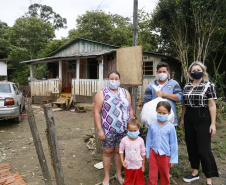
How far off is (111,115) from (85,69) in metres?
10.4

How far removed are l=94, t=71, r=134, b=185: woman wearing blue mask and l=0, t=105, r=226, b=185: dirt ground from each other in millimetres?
705

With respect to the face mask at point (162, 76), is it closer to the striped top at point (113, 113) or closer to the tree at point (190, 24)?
the striped top at point (113, 113)

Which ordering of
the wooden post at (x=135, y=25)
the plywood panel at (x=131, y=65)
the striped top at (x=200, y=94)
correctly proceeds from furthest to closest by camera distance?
1. the wooden post at (x=135, y=25)
2. the plywood panel at (x=131, y=65)
3. the striped top at (x=200, y=94)

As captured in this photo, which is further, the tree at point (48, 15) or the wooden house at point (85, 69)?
the tree at point (48, 15)

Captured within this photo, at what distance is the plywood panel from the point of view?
3767 mm

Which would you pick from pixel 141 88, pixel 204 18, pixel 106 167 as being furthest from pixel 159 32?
pixel 106 167

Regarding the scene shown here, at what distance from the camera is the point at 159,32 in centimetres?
1362

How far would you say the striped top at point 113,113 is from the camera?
2662mm

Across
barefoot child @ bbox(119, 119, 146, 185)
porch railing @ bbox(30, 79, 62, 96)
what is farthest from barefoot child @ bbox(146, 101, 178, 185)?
porch railing @ bbox(30, 79, 62, 96)

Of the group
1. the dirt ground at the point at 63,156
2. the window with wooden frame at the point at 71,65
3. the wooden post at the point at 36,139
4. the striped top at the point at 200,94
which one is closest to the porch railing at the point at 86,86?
the window with wooden frame at the point at 71,65

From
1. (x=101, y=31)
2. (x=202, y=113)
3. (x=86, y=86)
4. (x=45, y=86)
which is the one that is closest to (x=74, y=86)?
(x=86, y=86)

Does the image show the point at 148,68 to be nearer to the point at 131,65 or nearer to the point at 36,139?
the point at 131,65

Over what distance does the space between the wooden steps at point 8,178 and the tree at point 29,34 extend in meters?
20.2

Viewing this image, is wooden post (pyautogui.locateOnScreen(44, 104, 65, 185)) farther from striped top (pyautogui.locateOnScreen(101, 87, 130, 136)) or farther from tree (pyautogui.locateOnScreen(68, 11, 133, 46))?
tree (pyautogui.locateOnScreen(68, 11, 133, 46))
